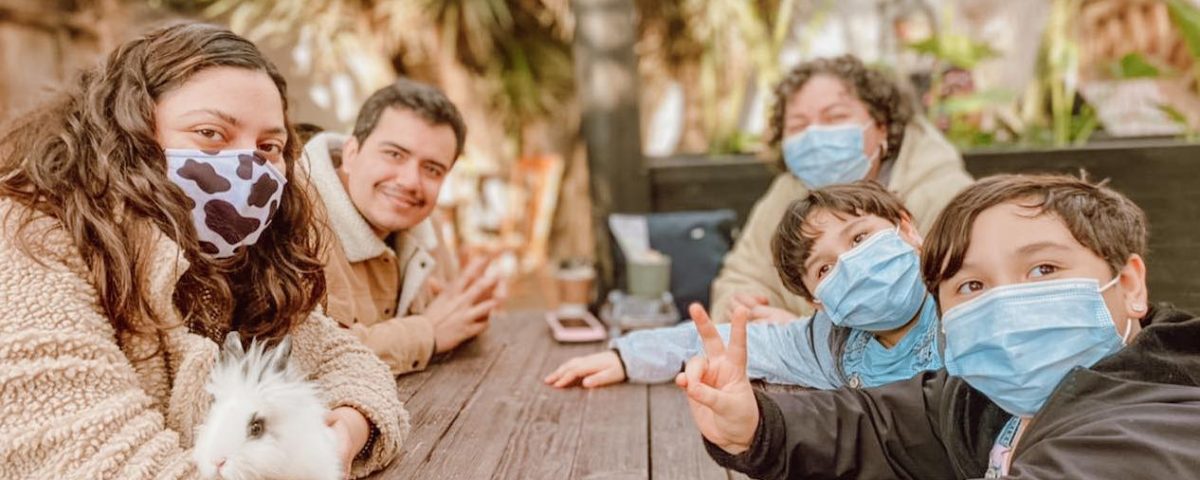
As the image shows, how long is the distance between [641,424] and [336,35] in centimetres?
491

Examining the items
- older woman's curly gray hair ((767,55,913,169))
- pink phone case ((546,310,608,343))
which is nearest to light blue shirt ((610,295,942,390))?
pink phone case ((546,310,608,343))

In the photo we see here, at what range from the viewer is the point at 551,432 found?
167 centimetres

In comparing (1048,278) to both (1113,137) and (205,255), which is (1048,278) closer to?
(205,255)

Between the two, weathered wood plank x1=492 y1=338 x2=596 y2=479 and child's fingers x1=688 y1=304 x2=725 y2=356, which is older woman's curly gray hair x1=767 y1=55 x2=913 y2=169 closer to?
weathered wood plank x1=492 y1=338 x2=596 y2=479

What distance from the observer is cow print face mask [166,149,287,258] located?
4.25 feet

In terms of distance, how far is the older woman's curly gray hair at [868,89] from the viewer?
2.63 m

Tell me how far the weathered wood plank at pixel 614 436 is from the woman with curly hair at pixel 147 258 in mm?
334

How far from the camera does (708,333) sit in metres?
1.32

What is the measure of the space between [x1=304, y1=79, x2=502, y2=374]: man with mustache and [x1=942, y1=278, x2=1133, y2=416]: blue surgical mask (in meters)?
1.28

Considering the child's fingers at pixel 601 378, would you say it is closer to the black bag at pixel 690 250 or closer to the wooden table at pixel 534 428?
the wooden table at pixel 534 428

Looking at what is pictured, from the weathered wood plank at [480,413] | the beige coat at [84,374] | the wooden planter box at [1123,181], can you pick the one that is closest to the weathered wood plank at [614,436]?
the weathered wood plank at [480,413]

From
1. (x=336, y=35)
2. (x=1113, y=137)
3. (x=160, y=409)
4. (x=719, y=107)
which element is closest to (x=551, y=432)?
(x=160, y=409)

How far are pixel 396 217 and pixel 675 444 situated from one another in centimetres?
97

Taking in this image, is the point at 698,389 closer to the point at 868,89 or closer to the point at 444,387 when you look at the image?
the point at 444,387
